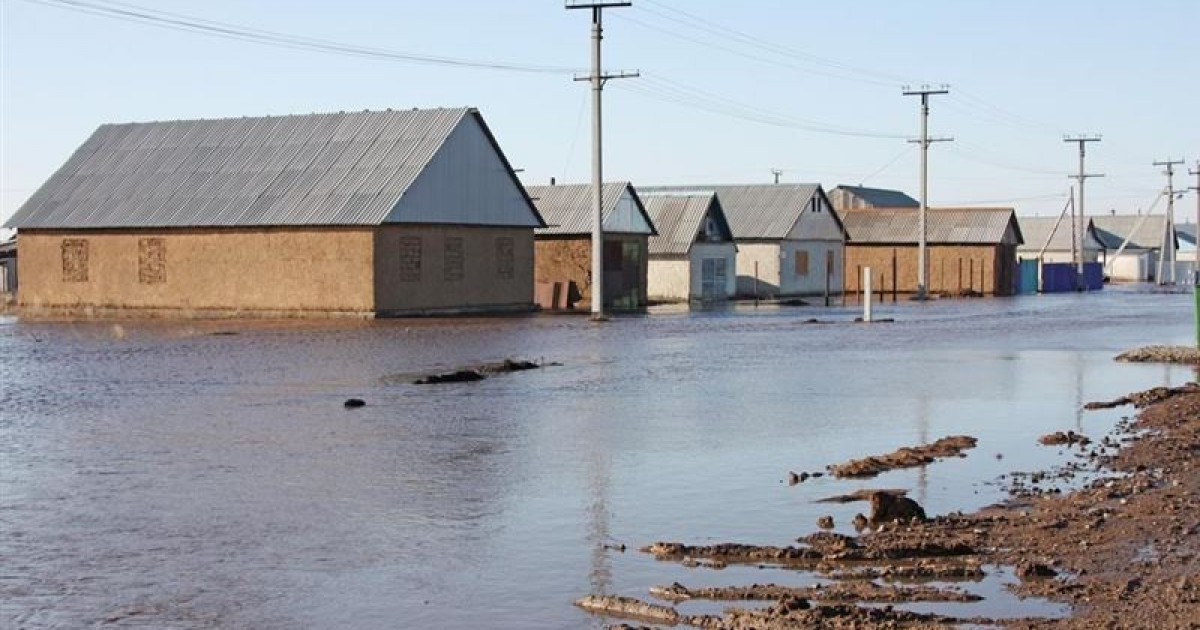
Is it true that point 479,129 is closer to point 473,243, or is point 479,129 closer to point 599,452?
point 473,243

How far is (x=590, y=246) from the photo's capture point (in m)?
57.5

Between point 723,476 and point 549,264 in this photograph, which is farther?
point 549,264

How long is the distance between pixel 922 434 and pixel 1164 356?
12.5 m

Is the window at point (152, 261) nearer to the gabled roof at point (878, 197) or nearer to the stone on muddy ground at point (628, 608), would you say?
the stone on muddy ground at point (628, 608)

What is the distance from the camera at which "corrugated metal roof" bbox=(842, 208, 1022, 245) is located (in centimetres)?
8031

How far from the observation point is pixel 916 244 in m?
80.4

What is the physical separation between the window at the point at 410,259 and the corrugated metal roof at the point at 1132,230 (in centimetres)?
9535

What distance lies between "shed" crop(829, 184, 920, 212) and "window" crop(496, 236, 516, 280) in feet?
195

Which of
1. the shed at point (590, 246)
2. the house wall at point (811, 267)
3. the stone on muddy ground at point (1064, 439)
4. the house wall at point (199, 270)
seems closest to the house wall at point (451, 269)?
the house wall at point (199, 270)

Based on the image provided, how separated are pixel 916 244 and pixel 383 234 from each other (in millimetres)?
43002

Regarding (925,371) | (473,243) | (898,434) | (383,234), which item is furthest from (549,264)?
(898,434)

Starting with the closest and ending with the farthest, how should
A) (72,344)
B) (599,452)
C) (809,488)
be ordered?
(809,488)
(599,452)
(72,344)

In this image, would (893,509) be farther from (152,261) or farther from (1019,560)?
(152,261)

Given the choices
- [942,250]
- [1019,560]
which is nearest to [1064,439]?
[1019,560]
